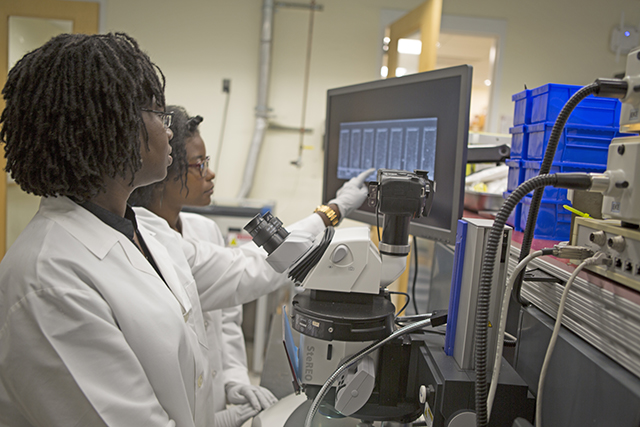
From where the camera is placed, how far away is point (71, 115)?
0.64 meters

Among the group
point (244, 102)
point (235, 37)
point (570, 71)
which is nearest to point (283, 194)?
point (244, 102)

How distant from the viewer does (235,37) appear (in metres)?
3.21

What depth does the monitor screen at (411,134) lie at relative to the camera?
97 centimetres

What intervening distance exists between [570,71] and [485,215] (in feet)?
9.12

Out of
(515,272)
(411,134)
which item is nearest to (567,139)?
(411,134)

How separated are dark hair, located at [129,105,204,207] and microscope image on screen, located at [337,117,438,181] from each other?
49cm

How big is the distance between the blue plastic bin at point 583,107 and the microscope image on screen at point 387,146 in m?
0.24

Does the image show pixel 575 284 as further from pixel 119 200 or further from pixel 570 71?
pixel 570 71

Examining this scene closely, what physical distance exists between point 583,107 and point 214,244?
3.51 ft

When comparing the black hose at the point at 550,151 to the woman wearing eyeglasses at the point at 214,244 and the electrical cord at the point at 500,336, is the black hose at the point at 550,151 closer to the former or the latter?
the electrical cord at the point at 500,336

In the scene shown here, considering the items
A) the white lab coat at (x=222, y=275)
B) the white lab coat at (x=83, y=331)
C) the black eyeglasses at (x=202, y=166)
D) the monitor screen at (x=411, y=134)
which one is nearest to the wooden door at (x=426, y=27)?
the monitor screen at (x=411, y=134)

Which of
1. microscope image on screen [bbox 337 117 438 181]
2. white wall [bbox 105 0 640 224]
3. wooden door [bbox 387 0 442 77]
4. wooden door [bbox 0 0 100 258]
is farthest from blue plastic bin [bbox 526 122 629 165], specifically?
wooden door [bbox 0 0 100 258]

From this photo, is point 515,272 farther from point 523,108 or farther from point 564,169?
point 523,108

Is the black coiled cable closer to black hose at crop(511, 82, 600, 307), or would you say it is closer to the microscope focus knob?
the microscope focus knob
